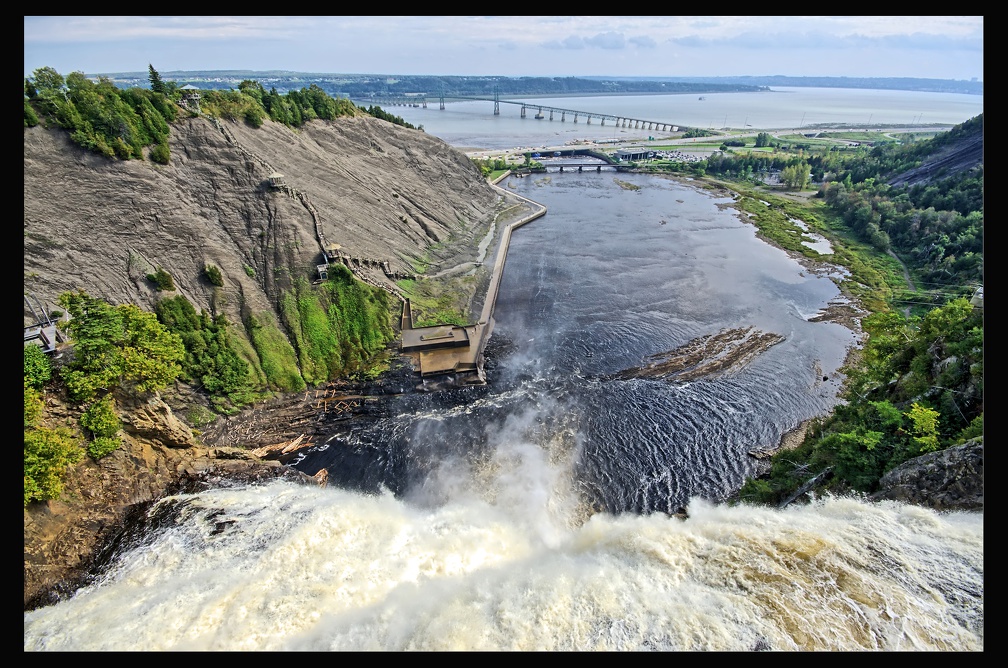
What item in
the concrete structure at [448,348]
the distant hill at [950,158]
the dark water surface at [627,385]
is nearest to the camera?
the dark water surface at [627,385]

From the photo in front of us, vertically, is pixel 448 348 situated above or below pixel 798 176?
below

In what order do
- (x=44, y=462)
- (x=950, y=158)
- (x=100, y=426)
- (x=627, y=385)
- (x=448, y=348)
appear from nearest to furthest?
1. (x=44, y=462)
2. (x=100, y=426)
3. (x=627, y=385)
4. (x=448, y=348)
5. (x=950, y=158)

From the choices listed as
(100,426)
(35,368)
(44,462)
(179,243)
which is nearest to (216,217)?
(179,243)

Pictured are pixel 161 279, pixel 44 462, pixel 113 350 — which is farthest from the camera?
pixel 161 279

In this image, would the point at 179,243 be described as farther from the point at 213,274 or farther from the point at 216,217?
the point at 216,217

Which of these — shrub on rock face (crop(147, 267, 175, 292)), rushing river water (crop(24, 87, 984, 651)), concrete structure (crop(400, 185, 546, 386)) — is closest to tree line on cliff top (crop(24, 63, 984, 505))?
shrub on rock face (crop(147, 267, 175, 292))

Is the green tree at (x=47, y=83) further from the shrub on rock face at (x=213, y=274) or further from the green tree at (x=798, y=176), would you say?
the green tree at (x=798, y=176)

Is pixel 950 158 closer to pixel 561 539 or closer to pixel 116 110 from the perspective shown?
pixel 561 539

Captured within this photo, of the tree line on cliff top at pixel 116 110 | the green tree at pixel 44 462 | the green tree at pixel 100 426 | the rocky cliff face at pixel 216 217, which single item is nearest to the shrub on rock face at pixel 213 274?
the rocky cliff face at pixel 216 217

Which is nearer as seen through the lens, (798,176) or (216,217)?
(216,217)

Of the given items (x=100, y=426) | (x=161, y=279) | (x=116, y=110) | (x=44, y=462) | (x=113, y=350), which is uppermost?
(x=116, y=110)
